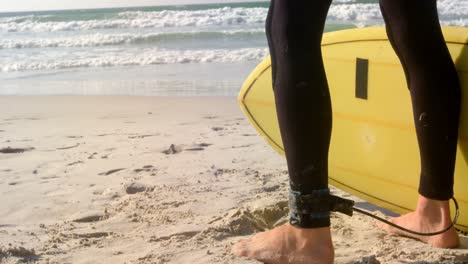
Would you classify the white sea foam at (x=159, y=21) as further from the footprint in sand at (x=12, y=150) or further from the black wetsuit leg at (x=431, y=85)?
the black wetsuit leg at (x=431, y=85)

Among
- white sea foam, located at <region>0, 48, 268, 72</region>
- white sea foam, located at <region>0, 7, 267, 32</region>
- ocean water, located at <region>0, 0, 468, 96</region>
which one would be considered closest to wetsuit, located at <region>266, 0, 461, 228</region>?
ocean water, located at <region>0, 0, 468, 96</region>

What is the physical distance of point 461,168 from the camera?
1635 millimetres

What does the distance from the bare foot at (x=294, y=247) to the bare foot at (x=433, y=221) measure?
1.04 ft

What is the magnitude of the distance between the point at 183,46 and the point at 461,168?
8.26m

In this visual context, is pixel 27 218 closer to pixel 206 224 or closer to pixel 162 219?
pixel 162 219

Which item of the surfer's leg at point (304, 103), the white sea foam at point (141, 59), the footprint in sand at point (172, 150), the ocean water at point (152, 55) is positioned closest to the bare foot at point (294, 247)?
the surfer's leg at point (304, 103)

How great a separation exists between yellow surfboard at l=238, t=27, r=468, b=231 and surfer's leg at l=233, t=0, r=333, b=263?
0.49m

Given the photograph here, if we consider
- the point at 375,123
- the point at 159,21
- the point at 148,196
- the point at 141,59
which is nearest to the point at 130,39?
the point at 141,59

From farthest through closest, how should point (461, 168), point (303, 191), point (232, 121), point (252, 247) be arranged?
point (232, 121) → point (461, 168) → point (252, 247) → point (303, 191)

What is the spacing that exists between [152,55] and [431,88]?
23.6 feet

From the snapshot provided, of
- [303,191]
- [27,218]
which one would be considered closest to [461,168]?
[303,191]

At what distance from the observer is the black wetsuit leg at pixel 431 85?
1.43 meters

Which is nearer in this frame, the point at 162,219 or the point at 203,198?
the point at 162,219

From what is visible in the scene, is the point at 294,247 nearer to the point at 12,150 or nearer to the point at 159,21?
the point at 12,150
